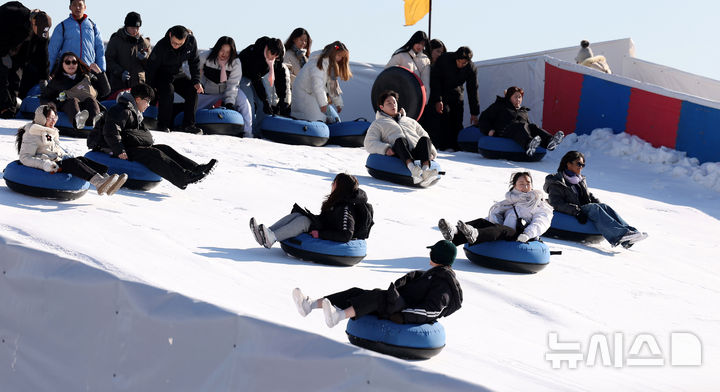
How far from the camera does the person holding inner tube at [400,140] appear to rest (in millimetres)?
11453

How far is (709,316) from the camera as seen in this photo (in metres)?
8.27

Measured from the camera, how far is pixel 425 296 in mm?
5992

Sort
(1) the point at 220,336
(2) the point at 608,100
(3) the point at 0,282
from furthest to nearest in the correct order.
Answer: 1. (2) the point at 608,100
2. (3) the point at 0,282
3. (1) the point at 220,336

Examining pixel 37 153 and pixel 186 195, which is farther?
pixel 186 195

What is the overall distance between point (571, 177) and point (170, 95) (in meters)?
5.05

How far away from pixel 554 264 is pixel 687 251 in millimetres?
2261

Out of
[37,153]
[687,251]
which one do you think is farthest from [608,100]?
[37,153]

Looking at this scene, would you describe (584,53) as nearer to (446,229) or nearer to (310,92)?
(310,92)

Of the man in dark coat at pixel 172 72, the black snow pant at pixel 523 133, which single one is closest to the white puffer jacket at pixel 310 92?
the man in dark coat at pixel 172 72

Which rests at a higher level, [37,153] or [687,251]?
[37,153]

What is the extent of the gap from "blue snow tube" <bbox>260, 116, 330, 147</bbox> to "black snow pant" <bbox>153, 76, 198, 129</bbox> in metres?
1.24

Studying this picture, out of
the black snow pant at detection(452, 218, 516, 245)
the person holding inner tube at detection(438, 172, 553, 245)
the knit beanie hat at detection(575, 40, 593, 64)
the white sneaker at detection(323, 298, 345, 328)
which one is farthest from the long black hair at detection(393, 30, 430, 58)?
the white sneaker at detection(323, 298, 345, 328)

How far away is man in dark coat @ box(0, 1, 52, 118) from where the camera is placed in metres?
12.3

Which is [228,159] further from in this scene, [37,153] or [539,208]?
[539,208]
